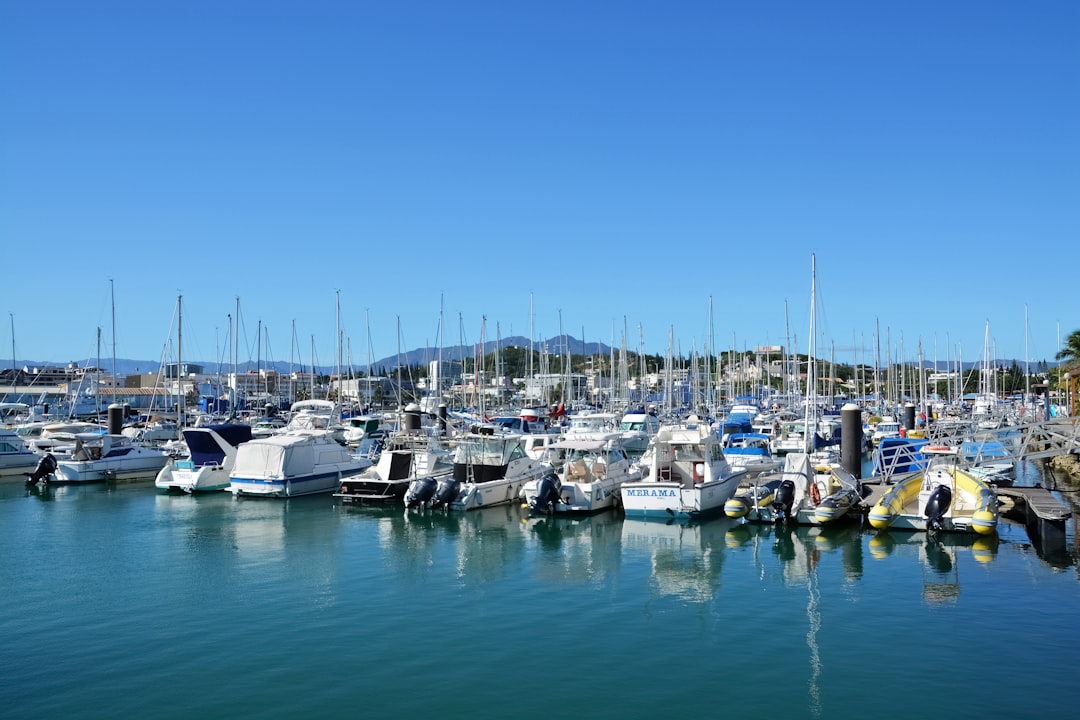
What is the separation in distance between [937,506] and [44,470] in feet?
135

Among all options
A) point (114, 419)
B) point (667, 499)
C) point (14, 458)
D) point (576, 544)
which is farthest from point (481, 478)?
point (114, 419)

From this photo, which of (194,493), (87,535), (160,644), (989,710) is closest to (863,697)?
(989,710)

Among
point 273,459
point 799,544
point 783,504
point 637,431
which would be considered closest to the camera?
point 799,544

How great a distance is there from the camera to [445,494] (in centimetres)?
3431

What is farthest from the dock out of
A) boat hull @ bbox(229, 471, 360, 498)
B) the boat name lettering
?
boat hull @ bbox(229, 471, 360, 498)

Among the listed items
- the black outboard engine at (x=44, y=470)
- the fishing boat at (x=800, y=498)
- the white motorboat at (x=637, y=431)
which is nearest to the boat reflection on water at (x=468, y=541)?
the fishing boat at (x=800, y=498)

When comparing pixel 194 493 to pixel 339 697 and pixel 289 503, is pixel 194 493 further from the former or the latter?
pixel 339 697

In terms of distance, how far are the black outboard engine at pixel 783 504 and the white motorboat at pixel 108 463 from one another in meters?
33.9

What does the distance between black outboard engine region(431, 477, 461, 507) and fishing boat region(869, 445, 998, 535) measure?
1566cm

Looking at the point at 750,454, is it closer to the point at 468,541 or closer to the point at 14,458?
the point at 468,541

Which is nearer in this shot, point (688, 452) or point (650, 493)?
point (650, 493)

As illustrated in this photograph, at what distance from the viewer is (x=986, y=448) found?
44.2 m

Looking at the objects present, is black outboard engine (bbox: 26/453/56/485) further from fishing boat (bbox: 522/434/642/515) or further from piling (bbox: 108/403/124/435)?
fishing boat (bbox: 522/434/642/515)

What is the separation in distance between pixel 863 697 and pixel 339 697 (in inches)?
348
